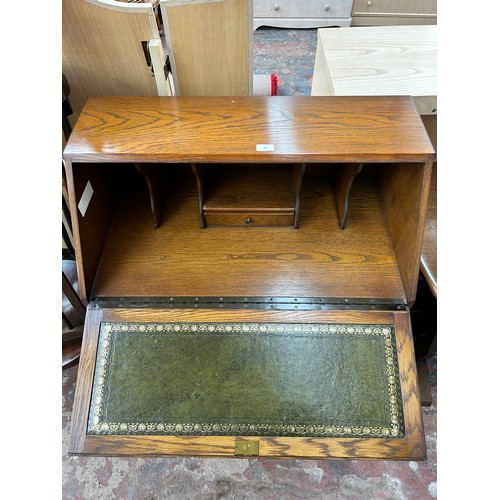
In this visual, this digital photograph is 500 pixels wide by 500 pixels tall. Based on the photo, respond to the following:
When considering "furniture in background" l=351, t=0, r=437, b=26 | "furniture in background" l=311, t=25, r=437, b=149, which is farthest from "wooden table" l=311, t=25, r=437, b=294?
"furniture in background" l=351, t=0, r=437, b=26

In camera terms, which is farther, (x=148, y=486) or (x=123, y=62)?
(x=148, y=486)

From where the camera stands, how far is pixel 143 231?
132cm

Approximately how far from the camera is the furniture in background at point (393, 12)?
118 inches

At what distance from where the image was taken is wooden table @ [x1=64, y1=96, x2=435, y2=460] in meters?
1.02

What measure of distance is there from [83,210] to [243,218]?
1.47 feet

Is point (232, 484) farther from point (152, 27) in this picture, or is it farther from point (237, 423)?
point (152, 27)

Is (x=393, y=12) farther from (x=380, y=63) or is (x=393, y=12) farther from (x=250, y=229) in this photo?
(x=250, y=229)

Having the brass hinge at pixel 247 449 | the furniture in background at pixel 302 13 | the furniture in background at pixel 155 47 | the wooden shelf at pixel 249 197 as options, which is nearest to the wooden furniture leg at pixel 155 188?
the wooden shelf at pixel 249 197

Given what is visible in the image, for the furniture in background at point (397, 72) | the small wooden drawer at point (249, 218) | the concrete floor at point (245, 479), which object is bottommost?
the concrete floor at point (245, 479)

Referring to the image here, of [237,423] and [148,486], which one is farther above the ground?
[237,423]

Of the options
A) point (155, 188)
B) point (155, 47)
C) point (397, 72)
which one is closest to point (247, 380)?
point (155, 188)

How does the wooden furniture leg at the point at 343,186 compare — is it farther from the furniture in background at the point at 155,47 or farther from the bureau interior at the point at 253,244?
the furniture in background at the point at 155,47

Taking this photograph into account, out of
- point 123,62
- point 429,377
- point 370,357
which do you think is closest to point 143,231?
point 123,62

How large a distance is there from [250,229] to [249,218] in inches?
1.5
